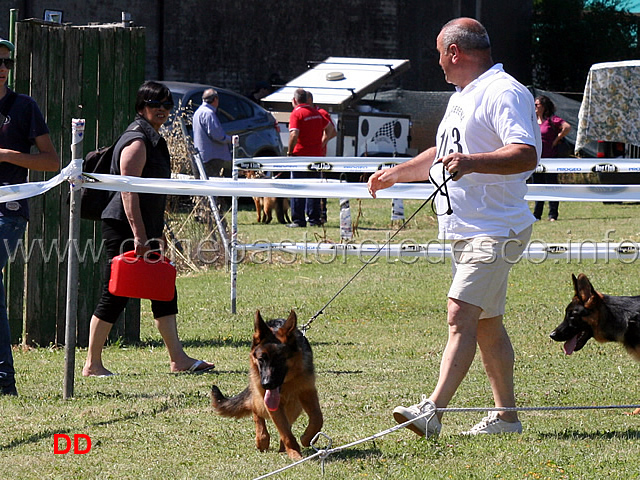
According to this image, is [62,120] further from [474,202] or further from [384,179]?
[474,202]

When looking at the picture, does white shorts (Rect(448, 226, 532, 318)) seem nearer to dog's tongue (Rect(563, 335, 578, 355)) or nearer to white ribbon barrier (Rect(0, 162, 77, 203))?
dog's tongue (Rect(563, 335, 578, 355))

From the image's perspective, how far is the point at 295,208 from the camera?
15.8 meters

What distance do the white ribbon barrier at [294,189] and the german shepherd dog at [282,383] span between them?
1.56 meters

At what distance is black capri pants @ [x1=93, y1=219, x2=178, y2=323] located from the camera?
6.70 meters

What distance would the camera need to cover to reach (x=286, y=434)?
465 cm

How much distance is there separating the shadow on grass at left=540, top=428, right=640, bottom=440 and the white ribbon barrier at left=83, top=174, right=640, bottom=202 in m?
1.93

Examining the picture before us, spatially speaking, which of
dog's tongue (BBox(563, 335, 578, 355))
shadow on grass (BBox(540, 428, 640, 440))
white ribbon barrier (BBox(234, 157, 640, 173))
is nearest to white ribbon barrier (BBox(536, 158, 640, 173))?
white ribbon barrier (BBox(234, 157, 640, 173))

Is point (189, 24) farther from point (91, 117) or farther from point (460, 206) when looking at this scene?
point (460, 206)

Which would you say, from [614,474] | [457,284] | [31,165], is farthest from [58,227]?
[614,474]

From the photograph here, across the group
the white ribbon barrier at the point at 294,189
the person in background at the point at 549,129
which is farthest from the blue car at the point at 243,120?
the white ribbon barrier at the point at 294,189

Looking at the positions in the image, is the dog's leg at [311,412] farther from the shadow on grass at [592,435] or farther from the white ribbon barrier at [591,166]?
the white ribbon barrier at [591,166]

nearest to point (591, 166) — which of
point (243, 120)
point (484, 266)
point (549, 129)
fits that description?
point (484, 266)

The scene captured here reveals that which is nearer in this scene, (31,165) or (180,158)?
(31,165)

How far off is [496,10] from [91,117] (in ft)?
113
